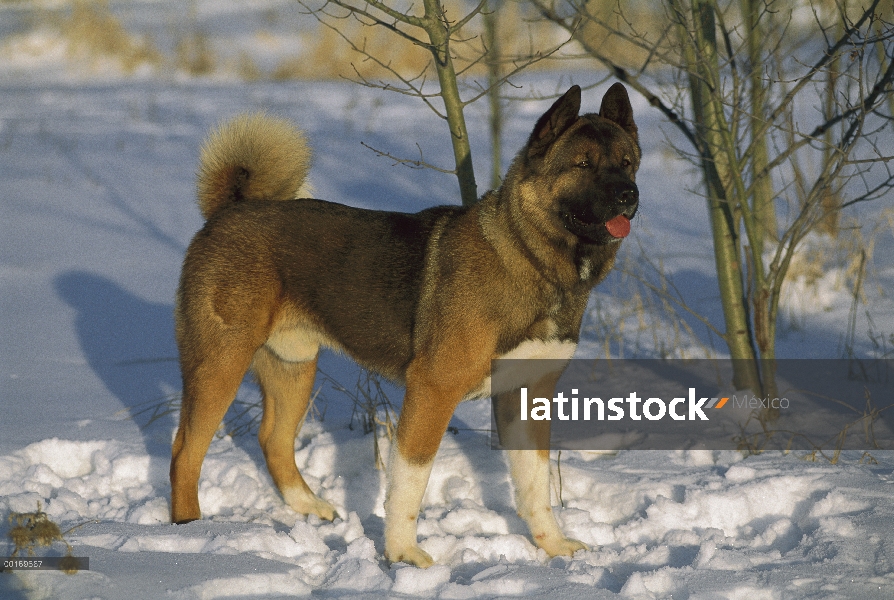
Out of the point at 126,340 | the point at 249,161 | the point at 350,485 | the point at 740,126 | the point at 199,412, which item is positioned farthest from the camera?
the point at 126,340

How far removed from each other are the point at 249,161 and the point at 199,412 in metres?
1.10

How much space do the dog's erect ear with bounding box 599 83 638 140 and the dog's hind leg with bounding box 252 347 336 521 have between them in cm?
166

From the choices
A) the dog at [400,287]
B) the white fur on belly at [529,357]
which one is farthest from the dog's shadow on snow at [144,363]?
the white fur on belly at [529,357]

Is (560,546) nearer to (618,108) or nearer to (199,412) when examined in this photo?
(199,412)

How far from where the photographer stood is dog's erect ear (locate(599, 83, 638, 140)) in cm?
332

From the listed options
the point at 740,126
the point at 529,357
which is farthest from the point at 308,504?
the point at 740,126

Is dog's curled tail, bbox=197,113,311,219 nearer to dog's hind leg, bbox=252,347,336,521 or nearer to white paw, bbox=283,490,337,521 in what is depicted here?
dog's hind leg, bbox=252,347,336,521

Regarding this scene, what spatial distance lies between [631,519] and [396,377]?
1.07 m

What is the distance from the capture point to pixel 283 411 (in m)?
3.94

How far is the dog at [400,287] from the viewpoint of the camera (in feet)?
10.4

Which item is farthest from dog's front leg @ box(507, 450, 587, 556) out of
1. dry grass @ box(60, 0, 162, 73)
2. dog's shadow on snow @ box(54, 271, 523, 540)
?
dry grass @ box(60, 0, 162, 73)

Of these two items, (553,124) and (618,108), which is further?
(618,108)

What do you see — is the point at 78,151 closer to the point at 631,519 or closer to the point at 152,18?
the point at 152,18

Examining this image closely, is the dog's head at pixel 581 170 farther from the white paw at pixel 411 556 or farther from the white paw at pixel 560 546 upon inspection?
the white paw at pixel 411 556
